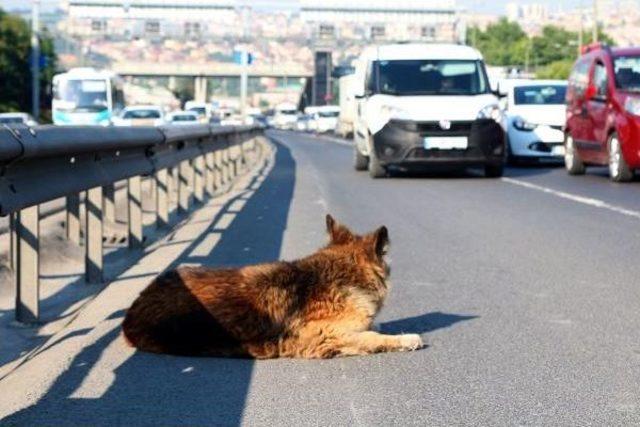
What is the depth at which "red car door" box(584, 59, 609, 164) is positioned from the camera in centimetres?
2167

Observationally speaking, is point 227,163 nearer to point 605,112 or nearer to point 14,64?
point 605,112

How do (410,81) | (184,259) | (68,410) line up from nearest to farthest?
(68,410)
(184,259)
(410,81)

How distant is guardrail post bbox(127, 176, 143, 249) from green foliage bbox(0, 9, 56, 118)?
65709mm

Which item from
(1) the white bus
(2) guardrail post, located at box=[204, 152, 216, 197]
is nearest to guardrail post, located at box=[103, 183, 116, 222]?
(2) guardrail post, located at box=[204, 152, 216, 197]

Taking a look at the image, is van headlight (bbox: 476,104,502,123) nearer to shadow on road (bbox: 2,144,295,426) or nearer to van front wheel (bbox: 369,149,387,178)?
van front wheel (bbox: 369,149,387,178)

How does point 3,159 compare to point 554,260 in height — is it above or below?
above

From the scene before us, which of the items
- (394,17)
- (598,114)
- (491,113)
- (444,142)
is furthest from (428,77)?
(394,17)

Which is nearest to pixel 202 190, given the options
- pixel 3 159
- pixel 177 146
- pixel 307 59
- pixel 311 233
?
pixel 177 146

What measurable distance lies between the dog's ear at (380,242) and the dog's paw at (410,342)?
472 millimetres

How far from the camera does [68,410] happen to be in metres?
5.45

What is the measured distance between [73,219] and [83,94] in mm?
46200

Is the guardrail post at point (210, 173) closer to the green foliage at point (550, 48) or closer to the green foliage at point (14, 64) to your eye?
the green foliage at point (14, 64)

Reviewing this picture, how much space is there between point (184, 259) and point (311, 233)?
118 inches

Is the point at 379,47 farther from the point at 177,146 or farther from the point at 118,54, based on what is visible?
the point at 118,54
